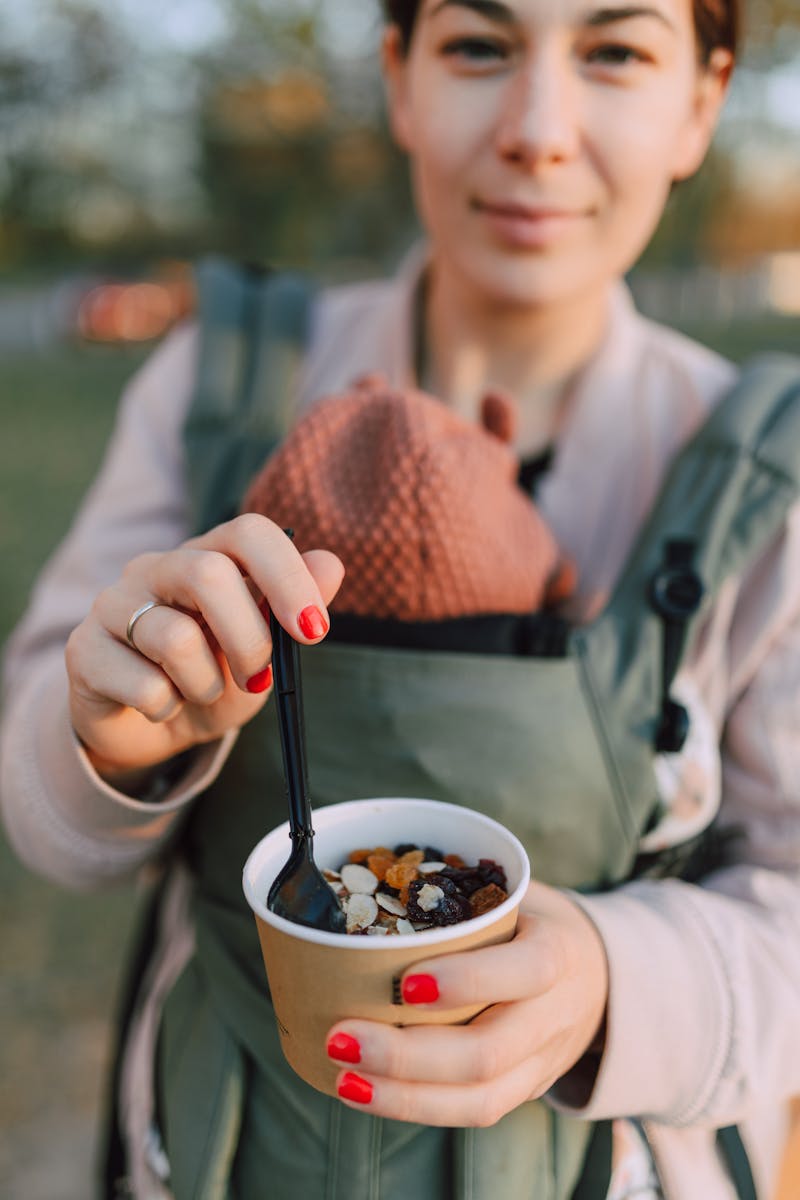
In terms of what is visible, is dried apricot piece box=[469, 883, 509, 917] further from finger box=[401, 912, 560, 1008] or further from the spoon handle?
the spoon handle

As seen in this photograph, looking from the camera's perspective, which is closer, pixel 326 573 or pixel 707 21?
pixel 326 573

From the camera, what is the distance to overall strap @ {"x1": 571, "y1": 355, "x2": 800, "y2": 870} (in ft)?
3.52

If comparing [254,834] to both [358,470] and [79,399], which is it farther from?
[79,399]

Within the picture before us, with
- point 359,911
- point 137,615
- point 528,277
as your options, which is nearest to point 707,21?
point 528,277

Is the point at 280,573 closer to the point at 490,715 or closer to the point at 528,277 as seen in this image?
the point at 490,715

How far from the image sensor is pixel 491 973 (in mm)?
774

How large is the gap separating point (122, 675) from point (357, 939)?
32cm

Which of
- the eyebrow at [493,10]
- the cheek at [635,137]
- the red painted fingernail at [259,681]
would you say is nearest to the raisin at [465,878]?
the red painted fingernail at [259,681]

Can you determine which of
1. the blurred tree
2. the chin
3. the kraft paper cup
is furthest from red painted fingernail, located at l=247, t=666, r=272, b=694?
the blurred tree

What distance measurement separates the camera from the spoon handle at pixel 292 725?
820 millimetres

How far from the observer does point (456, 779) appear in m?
1.02

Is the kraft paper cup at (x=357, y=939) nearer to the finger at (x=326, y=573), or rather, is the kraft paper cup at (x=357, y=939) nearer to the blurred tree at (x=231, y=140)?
the finger at (x=326, y=573)

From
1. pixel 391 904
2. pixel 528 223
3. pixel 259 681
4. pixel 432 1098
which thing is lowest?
pixel 432 1098

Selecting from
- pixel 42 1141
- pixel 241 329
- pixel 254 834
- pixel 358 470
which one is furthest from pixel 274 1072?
pixel 42 1141
